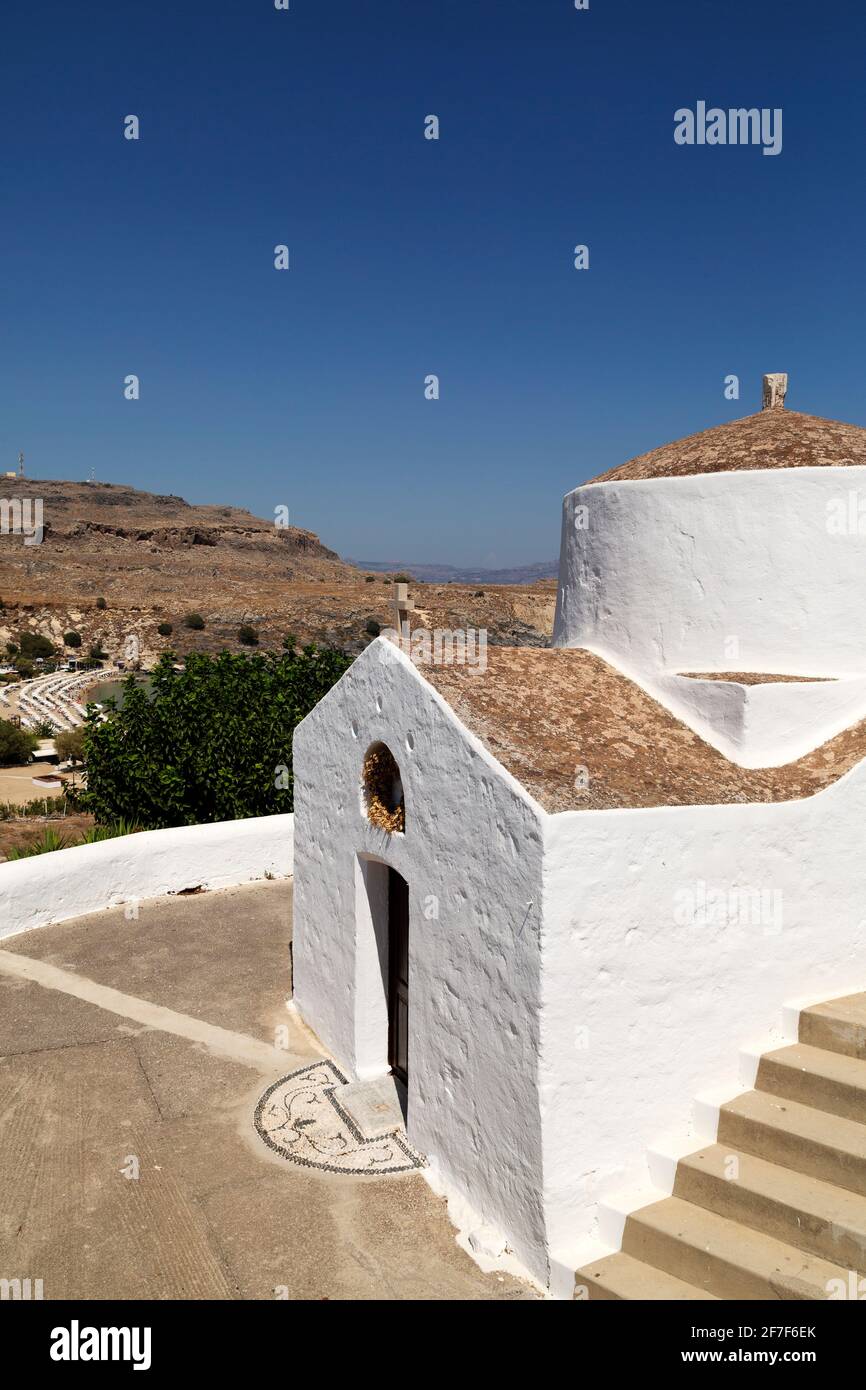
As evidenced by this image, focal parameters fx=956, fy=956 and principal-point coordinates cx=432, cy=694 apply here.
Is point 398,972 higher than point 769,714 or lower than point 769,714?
lower

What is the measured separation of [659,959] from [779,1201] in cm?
133

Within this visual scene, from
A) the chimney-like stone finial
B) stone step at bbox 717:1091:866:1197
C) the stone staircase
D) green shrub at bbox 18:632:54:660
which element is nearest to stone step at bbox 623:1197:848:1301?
the stone staircase

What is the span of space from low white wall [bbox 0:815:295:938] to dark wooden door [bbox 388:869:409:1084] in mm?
4960

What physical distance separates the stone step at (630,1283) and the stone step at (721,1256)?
5 cm

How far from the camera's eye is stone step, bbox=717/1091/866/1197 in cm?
509

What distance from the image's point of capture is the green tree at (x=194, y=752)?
13.3 metres

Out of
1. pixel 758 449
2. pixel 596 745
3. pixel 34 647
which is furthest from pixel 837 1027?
pixel 34 647

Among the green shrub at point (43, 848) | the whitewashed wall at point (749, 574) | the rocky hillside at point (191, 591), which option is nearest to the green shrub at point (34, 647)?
the rocky hillside at point (191, 591)

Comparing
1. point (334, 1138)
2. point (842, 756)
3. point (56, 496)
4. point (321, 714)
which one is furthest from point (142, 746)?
point (56, 496)

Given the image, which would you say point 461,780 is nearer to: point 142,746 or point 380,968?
point 380,968

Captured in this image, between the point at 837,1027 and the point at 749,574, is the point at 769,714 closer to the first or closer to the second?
the point at 749,574

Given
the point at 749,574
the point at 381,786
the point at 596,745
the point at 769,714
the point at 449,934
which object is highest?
the point at 749,574

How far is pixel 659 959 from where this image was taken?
542 centimetres

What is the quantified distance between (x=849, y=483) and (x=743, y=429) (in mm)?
1347
